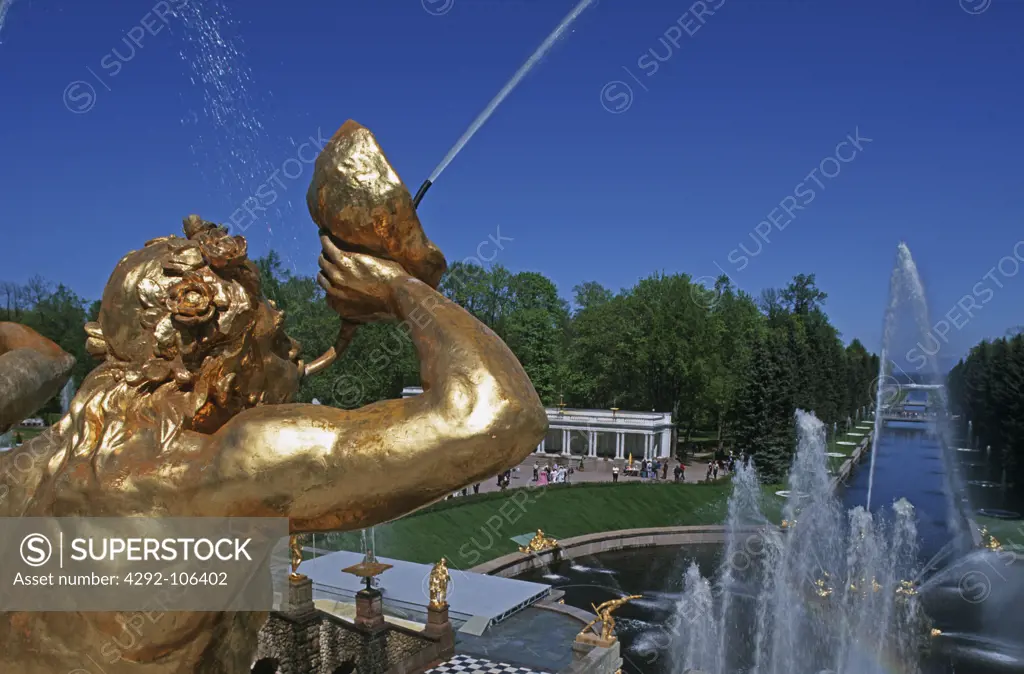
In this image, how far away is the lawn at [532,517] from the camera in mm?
21891

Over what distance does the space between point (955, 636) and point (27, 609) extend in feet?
67.8

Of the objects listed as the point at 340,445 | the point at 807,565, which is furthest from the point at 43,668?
the point at 807,565

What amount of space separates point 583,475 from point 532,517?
9406mm

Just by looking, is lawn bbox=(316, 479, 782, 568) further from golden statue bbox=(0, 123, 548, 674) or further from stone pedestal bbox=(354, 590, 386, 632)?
golden statue bbox=(0, 123, 548, 674)

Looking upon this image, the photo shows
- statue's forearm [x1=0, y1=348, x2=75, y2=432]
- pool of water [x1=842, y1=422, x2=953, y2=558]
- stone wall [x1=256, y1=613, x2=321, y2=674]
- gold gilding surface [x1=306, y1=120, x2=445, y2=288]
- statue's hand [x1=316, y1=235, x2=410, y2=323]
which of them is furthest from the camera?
pool of water [x1=842, y1=422, x2=953, y2=558]

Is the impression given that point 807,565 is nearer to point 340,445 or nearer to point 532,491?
point 532,491

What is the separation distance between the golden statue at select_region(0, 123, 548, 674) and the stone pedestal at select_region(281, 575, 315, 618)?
1133cm

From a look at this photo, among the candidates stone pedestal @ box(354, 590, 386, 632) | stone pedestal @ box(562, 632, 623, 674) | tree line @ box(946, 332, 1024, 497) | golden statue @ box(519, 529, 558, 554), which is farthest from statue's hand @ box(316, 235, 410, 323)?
tree line @ box(946, 332, 1024, 497)

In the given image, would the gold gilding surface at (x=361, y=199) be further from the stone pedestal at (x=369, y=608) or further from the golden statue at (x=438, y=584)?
the golden statue at (x=438, y=584)

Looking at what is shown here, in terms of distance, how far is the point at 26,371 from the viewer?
108 inches

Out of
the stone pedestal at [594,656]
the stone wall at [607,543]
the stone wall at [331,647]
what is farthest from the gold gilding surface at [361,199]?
the stone wall at [607,543]

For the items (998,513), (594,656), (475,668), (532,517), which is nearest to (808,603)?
(594,656)

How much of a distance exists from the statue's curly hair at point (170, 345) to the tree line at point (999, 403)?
1654 inches

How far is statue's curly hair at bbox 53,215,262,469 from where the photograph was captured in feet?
6.43
